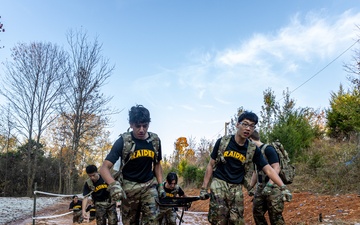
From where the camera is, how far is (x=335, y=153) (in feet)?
42.2

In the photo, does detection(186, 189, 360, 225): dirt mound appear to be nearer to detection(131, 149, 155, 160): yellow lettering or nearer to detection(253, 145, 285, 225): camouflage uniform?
detection(253, 145, 285, 225): camouflage uniform

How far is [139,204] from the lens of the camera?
14.0 feet

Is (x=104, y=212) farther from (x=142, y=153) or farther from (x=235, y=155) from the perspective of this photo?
(x=235, y=155)

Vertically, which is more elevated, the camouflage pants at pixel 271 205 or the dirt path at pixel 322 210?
the camouflage pants at pixel 271 205

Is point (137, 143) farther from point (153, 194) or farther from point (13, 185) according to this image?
point (13, 185)

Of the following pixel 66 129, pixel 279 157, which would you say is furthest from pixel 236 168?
pixel 66 129

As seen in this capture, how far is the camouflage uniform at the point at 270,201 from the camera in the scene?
5.22m

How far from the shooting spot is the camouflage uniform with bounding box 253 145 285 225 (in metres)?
5.22

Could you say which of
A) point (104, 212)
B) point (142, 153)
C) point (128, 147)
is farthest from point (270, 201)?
point (104, 212)

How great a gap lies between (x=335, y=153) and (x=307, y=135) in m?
3.24

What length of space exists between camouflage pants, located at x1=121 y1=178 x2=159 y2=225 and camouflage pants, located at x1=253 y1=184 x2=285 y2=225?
196 cm

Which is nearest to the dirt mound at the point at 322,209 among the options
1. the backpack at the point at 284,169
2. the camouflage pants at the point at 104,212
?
the backpack at the point at 284,169

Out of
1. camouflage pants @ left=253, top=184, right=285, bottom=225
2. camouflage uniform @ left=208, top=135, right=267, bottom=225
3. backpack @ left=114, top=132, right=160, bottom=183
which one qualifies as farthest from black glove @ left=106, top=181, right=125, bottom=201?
camouflage pants @ left=253, top=184, right=285, bottom=225

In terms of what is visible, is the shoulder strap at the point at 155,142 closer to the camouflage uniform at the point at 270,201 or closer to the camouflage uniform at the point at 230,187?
the camouflage uniform at the point at 230,187
